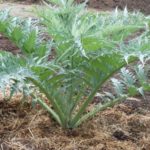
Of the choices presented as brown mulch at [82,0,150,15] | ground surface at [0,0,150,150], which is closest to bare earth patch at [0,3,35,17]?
brown mulch at [82,0,150,15]

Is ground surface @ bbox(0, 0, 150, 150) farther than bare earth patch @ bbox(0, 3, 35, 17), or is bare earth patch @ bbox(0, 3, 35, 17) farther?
bare earth patch @ bbox(0, 3, 35, 17)

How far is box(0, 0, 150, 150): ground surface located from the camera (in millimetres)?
2510

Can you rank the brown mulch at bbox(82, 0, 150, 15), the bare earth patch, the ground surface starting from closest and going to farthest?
1. the ground surface
2. the bare earth patch
3. the brown mulch at bbox(82, 0, 150, 15)

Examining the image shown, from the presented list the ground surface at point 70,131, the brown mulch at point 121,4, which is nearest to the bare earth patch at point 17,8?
the brown mulch at point 121,4

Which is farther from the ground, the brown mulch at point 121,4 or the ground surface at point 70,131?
the brown mulch at point 121,4

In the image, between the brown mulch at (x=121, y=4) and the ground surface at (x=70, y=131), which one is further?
the brown mulch at (x=121, y=4)

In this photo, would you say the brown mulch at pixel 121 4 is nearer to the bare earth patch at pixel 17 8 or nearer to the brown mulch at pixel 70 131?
the bare earth patch at pixel 17 8

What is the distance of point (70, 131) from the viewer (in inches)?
103

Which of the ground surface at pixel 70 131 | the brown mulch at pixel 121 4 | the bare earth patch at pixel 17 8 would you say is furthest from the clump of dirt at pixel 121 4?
the ground surface at pixel 70 131

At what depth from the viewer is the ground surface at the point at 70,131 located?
8.23 ft

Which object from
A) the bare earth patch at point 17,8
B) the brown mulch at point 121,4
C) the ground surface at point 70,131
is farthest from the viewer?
the brown mulch at point 121,4

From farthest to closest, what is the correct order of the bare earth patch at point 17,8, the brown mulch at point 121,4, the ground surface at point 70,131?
the brown mulch at point 121,4 → the bare earth patch at point 17,8 → the ground surface at point 70,131

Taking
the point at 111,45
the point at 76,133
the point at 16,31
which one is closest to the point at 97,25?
the point at 111,45

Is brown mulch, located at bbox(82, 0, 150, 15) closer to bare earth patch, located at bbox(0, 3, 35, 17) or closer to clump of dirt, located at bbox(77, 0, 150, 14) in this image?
clump of dirt, located at bbox(77, 0, 150, 14)
